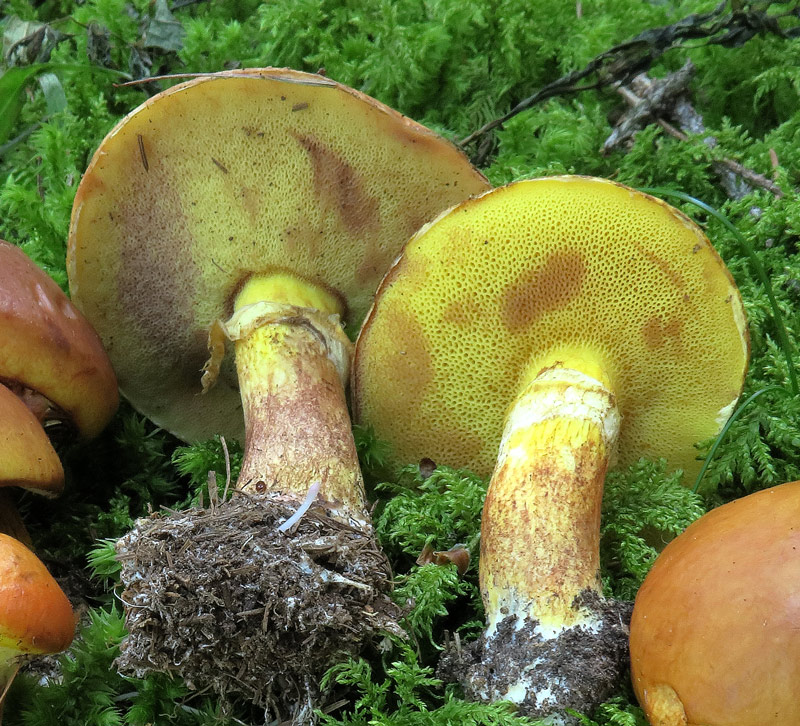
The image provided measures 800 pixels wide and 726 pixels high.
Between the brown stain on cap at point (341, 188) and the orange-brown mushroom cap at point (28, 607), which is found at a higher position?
the brown stain on cap at point (341, 188)

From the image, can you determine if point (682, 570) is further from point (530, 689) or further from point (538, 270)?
point (538, 270)

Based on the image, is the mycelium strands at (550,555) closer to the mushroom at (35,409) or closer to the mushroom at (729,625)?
the mushroom at (729,625)

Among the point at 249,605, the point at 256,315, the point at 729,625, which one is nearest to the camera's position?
the point at 729,625

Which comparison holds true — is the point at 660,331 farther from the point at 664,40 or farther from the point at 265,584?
the point at 664,40

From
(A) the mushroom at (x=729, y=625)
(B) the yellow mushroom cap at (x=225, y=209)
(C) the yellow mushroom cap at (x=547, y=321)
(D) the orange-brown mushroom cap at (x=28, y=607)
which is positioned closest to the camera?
(A) the mushroom at (x=729, y=625)

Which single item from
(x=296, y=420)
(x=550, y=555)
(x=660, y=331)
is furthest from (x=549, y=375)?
(x=296, y=420)

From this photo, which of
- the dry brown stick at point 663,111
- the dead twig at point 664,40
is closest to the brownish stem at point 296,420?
the dead twig at point 664,40

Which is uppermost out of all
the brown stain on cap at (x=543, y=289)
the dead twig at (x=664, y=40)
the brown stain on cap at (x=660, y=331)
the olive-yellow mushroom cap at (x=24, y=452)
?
the dead twig at (x=664, y=40)

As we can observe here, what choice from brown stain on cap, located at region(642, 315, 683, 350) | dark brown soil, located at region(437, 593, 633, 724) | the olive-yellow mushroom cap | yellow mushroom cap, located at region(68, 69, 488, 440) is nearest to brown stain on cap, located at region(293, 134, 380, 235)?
yellow mushroom cap, located at region(68, 69, 488, 440)
